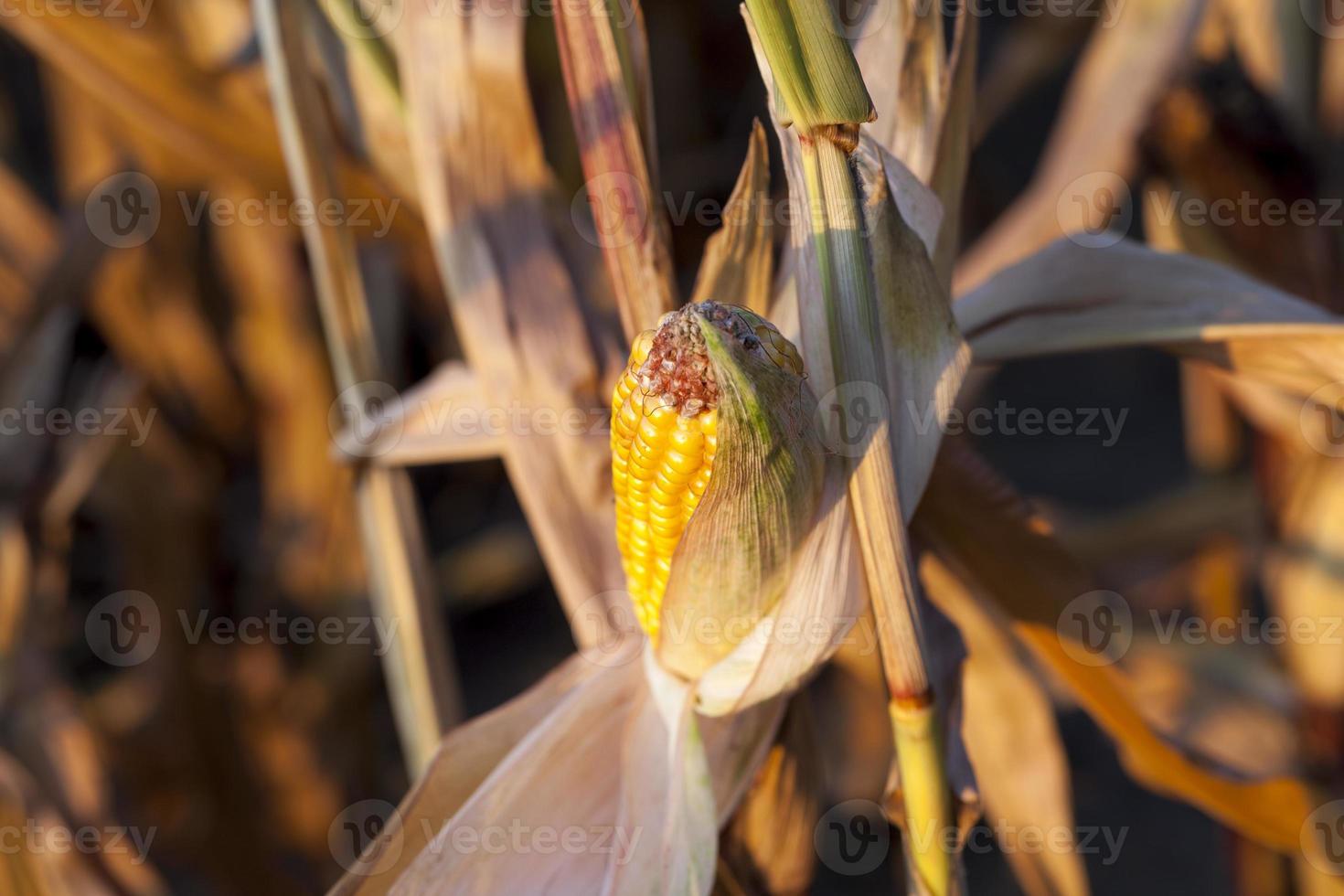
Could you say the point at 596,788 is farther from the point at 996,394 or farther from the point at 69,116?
the point at 996,394

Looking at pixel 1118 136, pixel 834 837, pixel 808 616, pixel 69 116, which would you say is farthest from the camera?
pixel 834 837

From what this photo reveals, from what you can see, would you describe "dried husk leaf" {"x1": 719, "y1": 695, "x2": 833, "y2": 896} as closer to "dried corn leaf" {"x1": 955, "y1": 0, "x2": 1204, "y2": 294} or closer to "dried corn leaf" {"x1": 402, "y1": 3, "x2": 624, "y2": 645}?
"dried corn leaf" {"x1": 402, "y1": 3, "x2": 624, "y2": 645}

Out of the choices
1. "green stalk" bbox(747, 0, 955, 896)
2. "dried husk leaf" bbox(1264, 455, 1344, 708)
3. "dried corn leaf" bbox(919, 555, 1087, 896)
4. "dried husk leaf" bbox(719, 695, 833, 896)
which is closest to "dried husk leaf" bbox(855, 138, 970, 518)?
"green stalk" bbox(747, 0, 955, 896)

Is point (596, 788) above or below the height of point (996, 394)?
above

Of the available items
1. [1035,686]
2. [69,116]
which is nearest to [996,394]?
[1035,686]

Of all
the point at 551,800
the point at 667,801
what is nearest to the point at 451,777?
the point at 551,800
